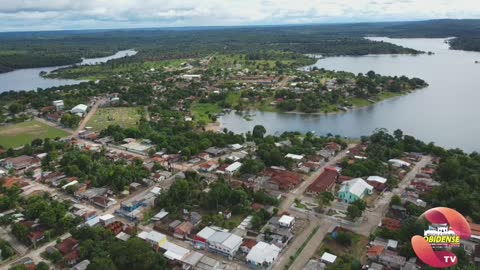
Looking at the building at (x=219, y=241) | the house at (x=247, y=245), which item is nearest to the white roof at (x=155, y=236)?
the building at (x=219, y=241)

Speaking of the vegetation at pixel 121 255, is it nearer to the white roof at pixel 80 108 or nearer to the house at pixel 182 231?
the house at pixel 182 231

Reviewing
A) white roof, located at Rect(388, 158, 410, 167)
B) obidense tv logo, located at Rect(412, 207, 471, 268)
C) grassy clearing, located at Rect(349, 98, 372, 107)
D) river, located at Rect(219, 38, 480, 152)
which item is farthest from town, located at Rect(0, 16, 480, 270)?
grassy clearing, located at Rect(349, 98, 372, 107)

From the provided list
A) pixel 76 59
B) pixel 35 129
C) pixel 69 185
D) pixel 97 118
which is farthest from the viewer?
pixel 76 59

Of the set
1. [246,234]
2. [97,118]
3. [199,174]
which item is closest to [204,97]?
[97,118]

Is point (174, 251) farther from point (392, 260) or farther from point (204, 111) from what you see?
point (204, 111)

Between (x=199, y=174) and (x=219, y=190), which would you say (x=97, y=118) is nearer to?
(x=199, y=174)

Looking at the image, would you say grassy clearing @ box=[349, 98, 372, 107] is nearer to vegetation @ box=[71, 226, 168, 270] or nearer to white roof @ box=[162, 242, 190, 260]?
white roof @ box=[162, 242, 190, 260]
